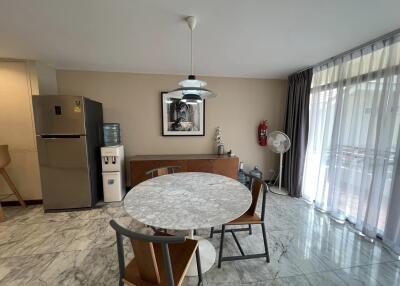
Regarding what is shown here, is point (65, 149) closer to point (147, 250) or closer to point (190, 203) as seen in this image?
point (190, 203)

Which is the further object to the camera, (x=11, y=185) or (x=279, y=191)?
(x=279, y=191)

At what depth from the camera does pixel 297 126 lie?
3.45 m

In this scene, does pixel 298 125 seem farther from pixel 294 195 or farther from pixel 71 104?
pixel 71 104

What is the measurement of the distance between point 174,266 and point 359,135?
2.67m

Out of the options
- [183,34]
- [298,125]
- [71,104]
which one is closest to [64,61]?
[71,104]

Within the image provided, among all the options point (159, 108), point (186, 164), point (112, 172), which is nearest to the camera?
point (112, 172)

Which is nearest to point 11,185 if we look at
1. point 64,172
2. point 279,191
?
point 64,172

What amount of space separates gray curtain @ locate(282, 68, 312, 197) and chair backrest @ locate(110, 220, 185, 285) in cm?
313

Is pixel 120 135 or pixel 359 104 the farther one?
pixel 120 135

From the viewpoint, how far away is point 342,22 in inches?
70.3

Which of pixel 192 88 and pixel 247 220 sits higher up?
pixel 192 88

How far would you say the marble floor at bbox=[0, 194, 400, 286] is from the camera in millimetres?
1691

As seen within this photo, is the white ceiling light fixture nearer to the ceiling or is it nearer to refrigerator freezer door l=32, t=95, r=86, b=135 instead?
the ceiling

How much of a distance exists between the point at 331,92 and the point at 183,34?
2.35 m
